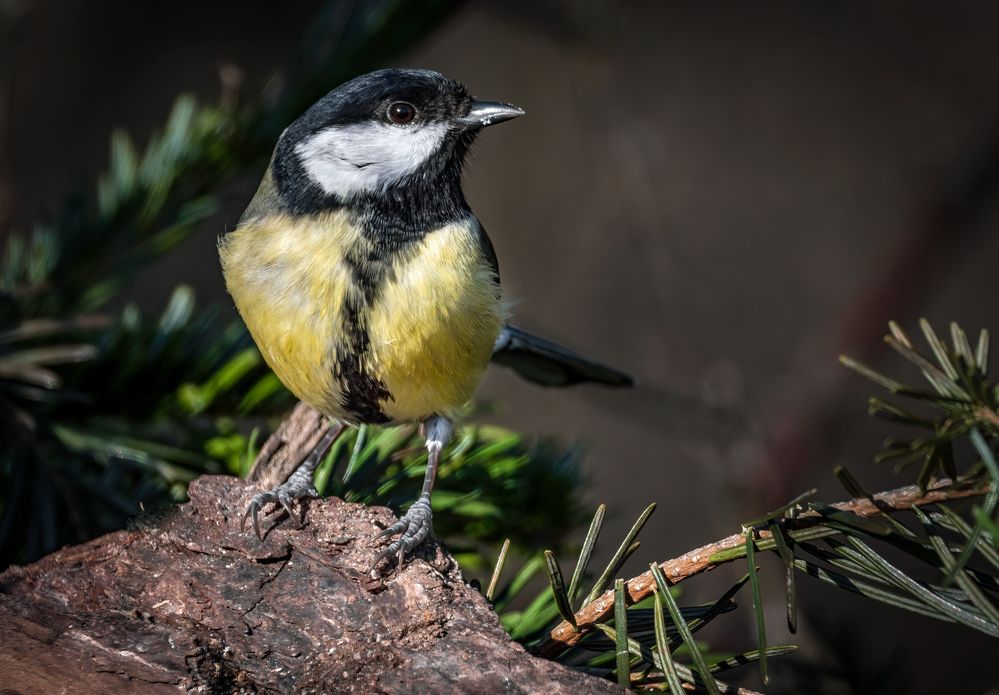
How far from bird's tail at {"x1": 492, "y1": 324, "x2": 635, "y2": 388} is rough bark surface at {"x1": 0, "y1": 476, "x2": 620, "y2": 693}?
881 millimetres

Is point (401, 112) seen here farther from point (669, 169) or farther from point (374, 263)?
point (669, 169)

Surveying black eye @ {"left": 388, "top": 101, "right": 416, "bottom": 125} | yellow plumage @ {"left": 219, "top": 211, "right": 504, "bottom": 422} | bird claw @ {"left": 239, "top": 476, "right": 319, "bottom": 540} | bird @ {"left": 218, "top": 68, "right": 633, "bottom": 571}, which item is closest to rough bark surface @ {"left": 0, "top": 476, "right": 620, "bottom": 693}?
bird claw @ {"left": 239, "top": 476, "right": 319, "bottom": 540}

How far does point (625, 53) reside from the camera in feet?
13.7

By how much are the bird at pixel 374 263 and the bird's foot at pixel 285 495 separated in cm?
1

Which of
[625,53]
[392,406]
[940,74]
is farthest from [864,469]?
[392,406]

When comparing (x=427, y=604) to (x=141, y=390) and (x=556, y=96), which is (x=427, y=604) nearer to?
(x=141, y=390)

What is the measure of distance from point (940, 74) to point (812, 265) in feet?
2.81

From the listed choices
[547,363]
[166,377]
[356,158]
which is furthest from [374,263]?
[547,363]

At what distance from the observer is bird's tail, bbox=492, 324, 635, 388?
182 centimetres

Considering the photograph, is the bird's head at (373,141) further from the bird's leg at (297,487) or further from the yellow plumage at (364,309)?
the bird's leg at (297,487)

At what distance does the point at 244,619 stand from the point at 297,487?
0.31 meters

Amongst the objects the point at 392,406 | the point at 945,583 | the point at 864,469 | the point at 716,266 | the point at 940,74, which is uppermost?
the point at 940,74

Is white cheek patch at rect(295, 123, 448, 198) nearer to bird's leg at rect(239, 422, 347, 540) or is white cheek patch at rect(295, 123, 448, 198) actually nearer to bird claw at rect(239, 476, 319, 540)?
bird's leg at rect(239, 422, 347, 540)

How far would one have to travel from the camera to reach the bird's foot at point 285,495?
975mm
